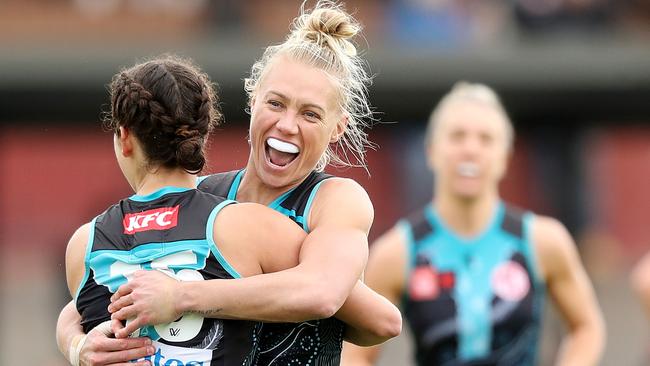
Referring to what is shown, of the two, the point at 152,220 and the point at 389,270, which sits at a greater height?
the point at 152,220

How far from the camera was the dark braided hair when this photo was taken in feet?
10.8

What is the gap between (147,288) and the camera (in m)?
3.17

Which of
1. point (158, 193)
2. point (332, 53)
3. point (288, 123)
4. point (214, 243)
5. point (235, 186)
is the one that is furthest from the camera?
point (235, 186)

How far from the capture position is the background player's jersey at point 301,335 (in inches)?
138

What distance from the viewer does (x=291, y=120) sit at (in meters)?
3.61

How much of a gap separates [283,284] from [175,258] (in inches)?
11.2

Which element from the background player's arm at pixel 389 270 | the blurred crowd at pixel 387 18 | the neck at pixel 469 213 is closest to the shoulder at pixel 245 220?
the background player's arm at pixel 389 270

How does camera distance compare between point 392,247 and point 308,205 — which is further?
point 392,247

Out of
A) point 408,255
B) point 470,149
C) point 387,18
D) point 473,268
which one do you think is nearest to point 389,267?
point 408,255

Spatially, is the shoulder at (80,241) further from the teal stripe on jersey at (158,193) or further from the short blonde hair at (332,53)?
the short blonde hair at (332,53)

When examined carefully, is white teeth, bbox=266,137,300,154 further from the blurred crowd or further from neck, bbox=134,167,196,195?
the blurred crowd

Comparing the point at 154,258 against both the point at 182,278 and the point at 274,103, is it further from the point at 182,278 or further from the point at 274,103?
the point at 274,103

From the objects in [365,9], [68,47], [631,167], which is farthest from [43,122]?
[631,167]

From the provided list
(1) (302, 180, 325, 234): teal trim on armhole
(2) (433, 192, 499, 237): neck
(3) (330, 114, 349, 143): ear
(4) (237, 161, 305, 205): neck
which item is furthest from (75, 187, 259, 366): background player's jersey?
(2) (433, 192, 499, 237): neck
